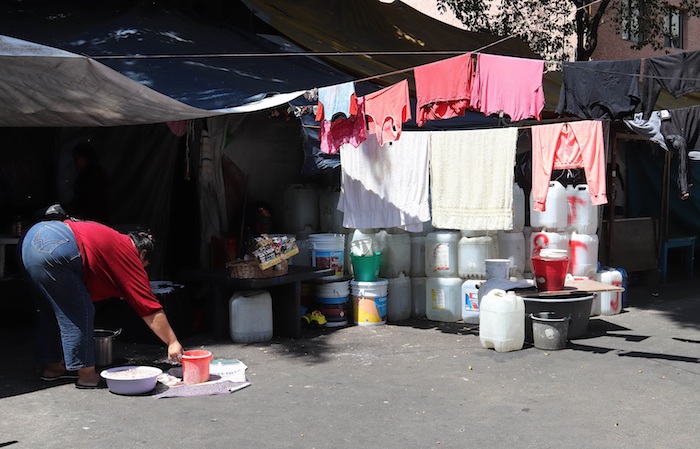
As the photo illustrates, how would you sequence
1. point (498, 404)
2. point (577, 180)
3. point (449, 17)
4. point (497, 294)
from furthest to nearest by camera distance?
point (449, 17) < point (577, 180) < point (497, 294) < point (498, 404)

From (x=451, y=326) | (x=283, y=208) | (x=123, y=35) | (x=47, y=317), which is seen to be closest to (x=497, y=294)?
(x=451, y=326)

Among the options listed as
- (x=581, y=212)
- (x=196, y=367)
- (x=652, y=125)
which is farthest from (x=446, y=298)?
(x=196, y=367)

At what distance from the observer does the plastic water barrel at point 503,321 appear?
8.07 meters

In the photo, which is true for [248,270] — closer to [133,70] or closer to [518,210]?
[133,70]

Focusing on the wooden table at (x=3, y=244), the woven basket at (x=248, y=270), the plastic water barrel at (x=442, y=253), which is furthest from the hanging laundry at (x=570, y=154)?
the wooden table at (x=3, y=244)

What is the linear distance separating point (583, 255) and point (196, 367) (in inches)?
218

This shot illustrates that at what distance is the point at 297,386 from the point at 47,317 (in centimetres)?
219

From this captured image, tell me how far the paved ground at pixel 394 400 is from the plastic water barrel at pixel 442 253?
3.58 ft

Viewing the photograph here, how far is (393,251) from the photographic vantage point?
9.80 m

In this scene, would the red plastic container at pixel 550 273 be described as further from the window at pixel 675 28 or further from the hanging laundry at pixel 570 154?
the window at pixel 675 28

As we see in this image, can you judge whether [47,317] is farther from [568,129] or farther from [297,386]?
[568,129]

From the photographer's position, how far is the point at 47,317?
22.1 feet

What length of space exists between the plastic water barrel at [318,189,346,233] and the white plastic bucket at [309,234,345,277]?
0.42m

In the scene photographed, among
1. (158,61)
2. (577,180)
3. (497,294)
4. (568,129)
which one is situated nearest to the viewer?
(497,294)
